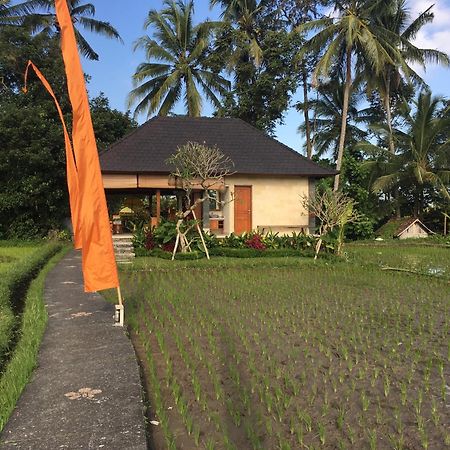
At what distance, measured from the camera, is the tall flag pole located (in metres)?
5.47

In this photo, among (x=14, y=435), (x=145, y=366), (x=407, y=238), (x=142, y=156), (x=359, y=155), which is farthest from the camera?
(x=359, y=155)

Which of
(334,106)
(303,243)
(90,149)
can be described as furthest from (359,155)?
(90,149)

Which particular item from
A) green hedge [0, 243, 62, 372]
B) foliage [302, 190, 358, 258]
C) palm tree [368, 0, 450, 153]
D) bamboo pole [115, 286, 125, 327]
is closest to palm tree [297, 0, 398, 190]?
palm tree [368, 0, 450, 153]

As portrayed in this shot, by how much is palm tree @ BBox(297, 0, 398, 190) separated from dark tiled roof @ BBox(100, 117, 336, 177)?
4748 mm

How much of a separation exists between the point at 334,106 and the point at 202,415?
90.2 feet

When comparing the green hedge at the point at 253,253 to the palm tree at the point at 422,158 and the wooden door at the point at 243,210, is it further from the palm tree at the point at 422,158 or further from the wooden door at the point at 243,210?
the palm tree at the point at 422,158

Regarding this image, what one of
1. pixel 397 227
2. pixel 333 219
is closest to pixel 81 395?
pixel 333 219

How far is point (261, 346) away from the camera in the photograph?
5.20 m

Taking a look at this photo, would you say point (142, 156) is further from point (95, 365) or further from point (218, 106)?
point (95, 365)

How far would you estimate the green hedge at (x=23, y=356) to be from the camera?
3.46 meters

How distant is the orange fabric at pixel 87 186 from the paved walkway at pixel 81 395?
2.18ft

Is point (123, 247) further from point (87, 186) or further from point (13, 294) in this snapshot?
point (87, 186)

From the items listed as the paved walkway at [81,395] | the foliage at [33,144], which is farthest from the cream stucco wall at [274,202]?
the paved walkway at [81,395]

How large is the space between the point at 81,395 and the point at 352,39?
21.5 m
